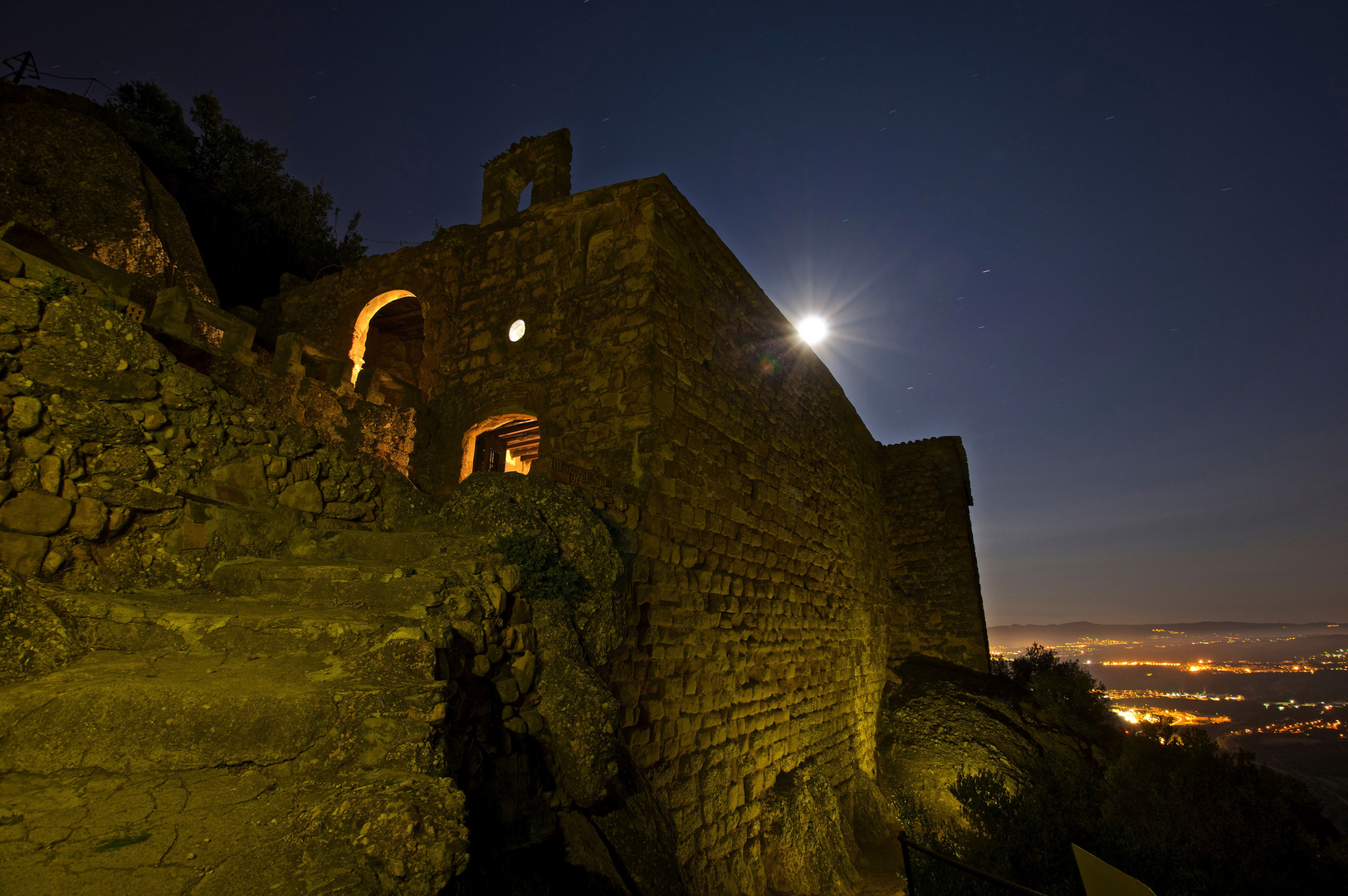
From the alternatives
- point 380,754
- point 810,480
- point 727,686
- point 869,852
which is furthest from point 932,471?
point 380,754

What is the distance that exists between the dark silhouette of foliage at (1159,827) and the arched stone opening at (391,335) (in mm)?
8868

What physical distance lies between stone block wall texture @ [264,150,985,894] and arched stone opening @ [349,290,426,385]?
0.65 ft

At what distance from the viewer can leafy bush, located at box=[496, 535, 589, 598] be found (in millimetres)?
3807

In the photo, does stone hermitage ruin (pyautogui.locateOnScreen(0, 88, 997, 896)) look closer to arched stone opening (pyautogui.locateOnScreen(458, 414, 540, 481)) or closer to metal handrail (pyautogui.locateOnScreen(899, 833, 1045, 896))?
arched stone opening (pyautogui.locateOnScreen(458, 414, 540, 481))

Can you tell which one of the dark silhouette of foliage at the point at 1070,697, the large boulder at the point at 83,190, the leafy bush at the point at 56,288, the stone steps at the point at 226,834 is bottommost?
the dark silhouette of foliage at the point at 1070,697

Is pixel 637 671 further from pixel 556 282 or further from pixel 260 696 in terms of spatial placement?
pixel 556 282

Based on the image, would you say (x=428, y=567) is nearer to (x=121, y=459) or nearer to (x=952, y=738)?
(x=121, y=459)

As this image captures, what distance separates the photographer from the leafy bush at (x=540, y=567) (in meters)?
3.81

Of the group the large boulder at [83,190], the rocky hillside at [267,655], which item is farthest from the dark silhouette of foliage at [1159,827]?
the large boulder at [83,190]

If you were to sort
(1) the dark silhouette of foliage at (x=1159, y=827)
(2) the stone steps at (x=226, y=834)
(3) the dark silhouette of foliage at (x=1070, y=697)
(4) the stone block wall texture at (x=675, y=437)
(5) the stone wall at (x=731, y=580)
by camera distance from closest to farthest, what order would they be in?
(2) the stone steps at (x=226, y=834) → (5) the stone wall at (x=731, y=580) → (4) the stone block wall texture at (x=675, y=437) → (1) the dark silhouette of foliage at (x=1159, y=827) → (3) the dark silhouette of foliage at (x=1070, y=697)

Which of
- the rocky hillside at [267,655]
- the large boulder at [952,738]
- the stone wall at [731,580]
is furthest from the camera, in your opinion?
the large boulder at [952,738]

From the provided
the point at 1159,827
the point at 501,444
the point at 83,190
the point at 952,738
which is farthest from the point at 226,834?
the point at 952,738

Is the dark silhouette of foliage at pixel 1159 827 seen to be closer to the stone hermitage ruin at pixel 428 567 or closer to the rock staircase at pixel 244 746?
the stone hermitage ruin at pixel 428 567

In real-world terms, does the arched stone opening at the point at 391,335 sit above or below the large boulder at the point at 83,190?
below
